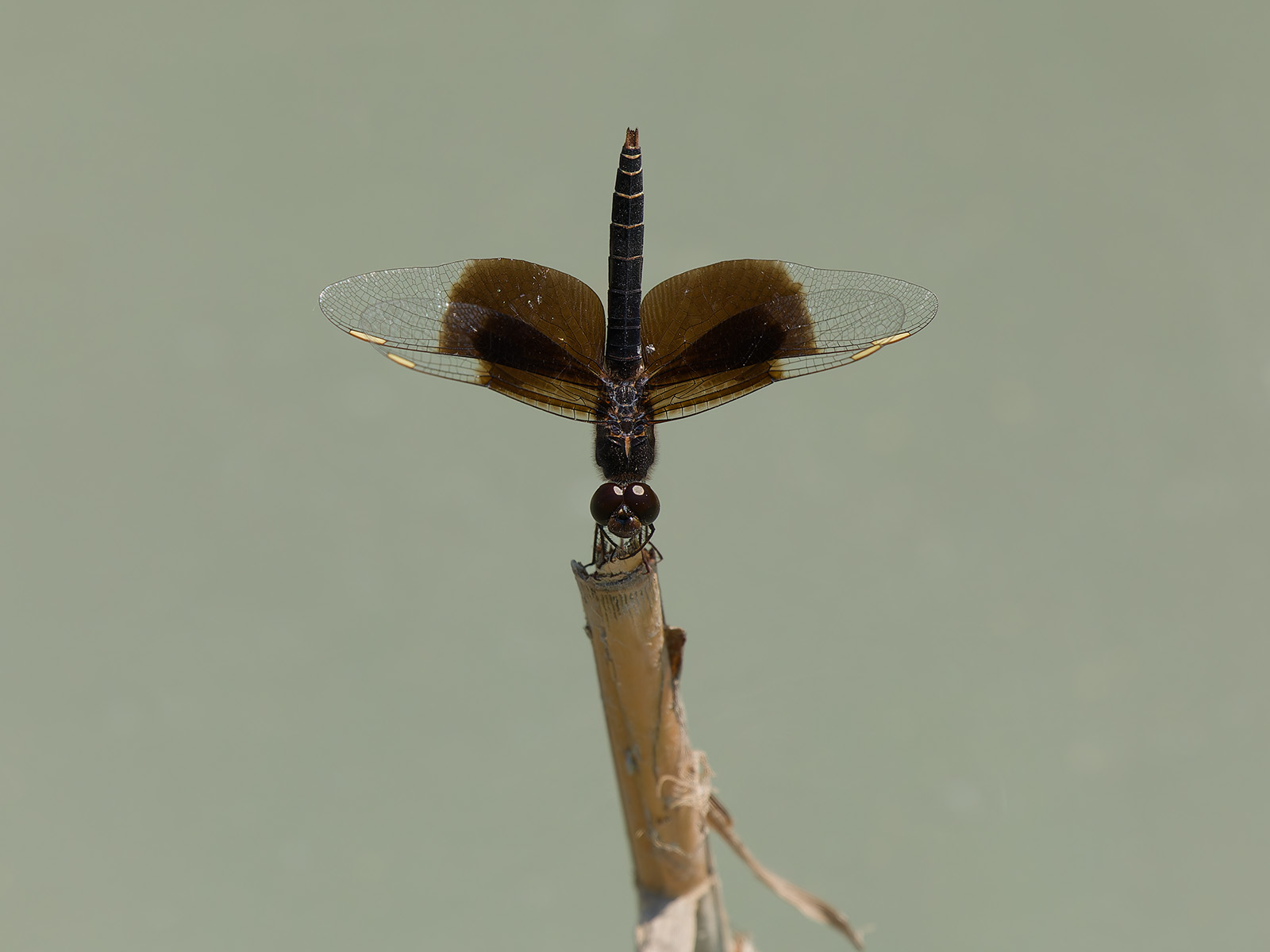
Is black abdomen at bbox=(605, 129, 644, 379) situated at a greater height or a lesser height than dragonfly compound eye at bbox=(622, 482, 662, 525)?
greater

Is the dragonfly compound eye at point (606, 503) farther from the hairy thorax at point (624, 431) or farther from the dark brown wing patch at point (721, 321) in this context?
the dark brown wing patch at point (721, 321)

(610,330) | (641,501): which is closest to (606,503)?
(641,501)

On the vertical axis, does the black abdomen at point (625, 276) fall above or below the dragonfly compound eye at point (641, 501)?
above

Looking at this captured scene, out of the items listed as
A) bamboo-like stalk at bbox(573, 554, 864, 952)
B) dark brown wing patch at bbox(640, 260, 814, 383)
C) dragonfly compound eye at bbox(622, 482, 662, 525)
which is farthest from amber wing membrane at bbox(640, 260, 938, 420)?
bamboo-like stalk at bbox(573, 554, 864, 952)

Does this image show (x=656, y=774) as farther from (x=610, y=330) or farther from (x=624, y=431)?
(x=610, y=330)

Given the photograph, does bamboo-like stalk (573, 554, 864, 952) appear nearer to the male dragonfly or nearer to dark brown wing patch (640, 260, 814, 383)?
the male dragonfly

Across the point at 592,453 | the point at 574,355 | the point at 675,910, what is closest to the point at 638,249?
the point at 574,355

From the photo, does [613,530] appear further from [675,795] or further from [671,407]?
[675,795]

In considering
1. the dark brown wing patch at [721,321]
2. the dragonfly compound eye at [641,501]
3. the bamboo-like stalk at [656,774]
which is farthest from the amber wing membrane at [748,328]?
the bamboo-like stalk at [656,774]
